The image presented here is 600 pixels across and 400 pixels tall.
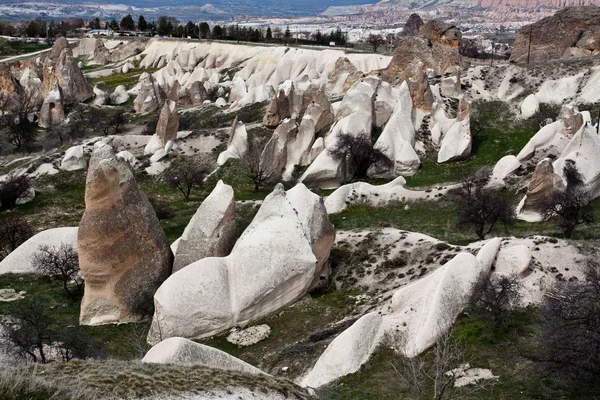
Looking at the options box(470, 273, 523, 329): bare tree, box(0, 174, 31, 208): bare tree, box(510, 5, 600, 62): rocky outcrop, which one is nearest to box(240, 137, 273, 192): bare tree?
box(0, 174, 31, 208): bare tree

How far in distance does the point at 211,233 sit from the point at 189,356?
8.79 metres

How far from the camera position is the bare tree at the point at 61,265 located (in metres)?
25.2

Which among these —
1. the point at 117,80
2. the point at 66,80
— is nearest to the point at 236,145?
the point at 66,80

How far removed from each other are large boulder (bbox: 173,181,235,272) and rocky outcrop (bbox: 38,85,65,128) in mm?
50586

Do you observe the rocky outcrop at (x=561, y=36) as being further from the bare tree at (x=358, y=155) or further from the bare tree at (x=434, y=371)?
the bare tree at (x=434, y=371)

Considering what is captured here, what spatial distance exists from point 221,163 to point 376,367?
30.0 meters

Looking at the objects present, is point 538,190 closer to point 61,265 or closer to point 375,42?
point 61,265

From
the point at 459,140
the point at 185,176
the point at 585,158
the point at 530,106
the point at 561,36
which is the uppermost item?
the point at 561,36

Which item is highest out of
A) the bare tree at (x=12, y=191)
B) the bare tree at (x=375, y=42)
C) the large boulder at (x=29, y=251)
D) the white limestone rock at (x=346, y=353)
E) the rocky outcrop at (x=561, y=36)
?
the rocky outcrop at (x=561, y=36)

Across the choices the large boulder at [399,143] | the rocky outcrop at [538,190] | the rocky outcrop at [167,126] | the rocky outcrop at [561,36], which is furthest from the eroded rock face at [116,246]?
the rocky outcrop at [561,36]

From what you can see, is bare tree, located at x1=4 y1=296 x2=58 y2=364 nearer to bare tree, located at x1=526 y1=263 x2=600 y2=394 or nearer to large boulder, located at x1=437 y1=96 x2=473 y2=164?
bare tree, located at x1=526 y1=263 x2=600 y2=394

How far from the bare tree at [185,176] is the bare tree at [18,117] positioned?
20.6 m

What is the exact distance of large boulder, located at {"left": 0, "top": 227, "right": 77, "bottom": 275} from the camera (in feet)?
89.5

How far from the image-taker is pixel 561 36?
61.7 m
